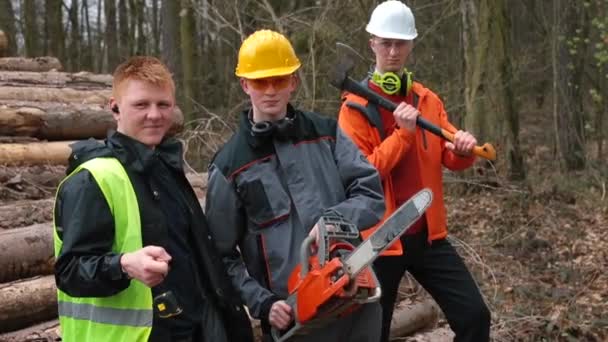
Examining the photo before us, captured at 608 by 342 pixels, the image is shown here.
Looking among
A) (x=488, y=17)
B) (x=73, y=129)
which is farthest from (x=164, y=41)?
(x=73, y=129)

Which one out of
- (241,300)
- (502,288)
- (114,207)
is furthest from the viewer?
(502,288)

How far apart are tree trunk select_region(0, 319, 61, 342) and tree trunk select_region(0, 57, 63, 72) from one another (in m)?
6.21

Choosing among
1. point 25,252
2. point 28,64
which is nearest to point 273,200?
point 25,252

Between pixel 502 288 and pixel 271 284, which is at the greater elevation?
pixel 271 284

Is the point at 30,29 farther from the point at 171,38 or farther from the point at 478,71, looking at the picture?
the point at 478,71

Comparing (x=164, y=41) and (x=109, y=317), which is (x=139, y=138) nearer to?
(x=109, y=317)

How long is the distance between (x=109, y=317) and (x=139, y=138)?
2.10 ft

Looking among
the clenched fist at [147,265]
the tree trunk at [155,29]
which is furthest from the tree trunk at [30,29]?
the clenched fist at [147,265]

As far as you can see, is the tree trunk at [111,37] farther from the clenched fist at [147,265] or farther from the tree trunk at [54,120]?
the clenched fist at [147,265]

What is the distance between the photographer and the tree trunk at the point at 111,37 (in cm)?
2516

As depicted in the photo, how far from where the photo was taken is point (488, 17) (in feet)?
40.5

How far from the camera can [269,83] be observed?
329cm

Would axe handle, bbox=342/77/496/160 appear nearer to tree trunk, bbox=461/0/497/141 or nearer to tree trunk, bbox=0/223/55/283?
tree trunk, bbox=0/223/55/283

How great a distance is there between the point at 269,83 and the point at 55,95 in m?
5.81
